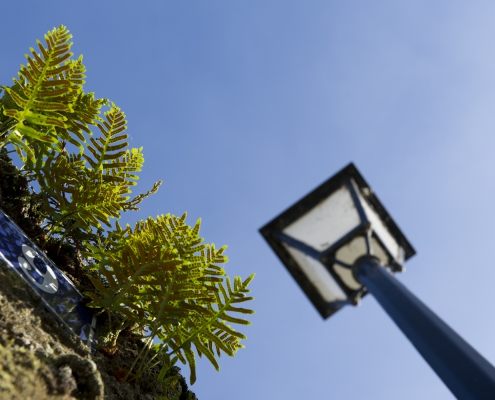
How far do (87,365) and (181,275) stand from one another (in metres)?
0.75

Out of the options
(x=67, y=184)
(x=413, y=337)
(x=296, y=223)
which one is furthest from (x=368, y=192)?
(x=67, y=184)

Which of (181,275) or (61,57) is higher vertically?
(61,57)

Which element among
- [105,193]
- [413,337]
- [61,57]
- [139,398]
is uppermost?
[61,57]

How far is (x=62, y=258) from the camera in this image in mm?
2828

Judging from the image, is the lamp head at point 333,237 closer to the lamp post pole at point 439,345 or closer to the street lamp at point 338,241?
the street lamp at point 338,241

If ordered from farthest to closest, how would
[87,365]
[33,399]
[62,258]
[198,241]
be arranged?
[62,258], [198,241], [87,365], [33,399]

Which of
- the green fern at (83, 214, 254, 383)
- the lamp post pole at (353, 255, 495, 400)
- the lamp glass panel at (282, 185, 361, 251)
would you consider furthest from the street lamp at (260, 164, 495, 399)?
the green fern at (83, 214, 254, 383)

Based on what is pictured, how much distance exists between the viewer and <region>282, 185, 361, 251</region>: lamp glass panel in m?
3.22

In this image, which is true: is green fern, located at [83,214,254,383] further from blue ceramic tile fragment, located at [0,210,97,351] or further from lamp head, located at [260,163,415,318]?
lamp head, located at [260,163,415,318]

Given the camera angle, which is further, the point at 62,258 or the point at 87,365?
the point at 62,258

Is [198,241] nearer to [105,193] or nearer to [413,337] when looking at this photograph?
[105,193]

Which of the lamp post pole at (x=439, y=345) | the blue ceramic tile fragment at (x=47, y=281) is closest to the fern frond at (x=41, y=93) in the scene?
the blue ceramic tile fragment at (x=47, y=281)

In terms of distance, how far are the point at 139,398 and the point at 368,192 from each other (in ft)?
6.43

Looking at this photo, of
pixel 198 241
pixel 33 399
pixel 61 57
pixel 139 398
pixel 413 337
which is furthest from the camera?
pixel 61 57
